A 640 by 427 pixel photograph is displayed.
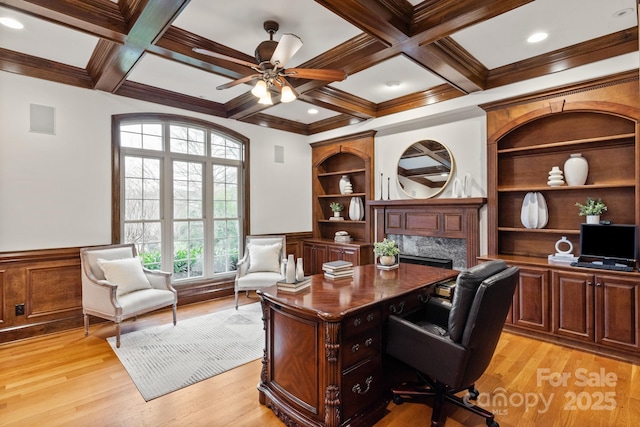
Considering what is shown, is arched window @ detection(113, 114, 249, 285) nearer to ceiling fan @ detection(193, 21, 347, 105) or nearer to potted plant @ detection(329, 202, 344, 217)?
potted plant @ detection(329, 202, 344, 217)

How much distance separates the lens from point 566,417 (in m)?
2.18

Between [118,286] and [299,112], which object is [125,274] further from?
[299,112]

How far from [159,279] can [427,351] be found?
3.23m

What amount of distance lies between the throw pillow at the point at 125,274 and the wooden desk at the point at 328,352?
2181 mm

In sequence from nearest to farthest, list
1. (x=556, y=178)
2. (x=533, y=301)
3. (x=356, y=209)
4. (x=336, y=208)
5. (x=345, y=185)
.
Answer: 1. (x=533, y=301)
2. (x=556, y=178)
3. (x=356, y=209)
4. (x=345, y=185)
5. (x=336, y=208)

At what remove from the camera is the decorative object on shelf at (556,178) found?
11.6 feet

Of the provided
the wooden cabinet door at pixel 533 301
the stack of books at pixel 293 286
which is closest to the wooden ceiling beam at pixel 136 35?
the stack of books at pixel 293 286

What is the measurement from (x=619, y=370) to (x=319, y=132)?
16.3 ft

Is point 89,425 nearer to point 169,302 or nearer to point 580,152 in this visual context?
point 169,302

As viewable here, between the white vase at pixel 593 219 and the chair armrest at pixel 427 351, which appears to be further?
the white vase at pixel 593 219

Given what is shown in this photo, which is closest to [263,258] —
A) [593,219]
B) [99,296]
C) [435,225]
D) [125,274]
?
[125,274]

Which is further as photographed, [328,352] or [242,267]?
[242,267]

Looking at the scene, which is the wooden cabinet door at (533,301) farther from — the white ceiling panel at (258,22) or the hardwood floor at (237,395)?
the white ceiling panel at (258,22)

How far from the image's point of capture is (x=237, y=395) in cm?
246
